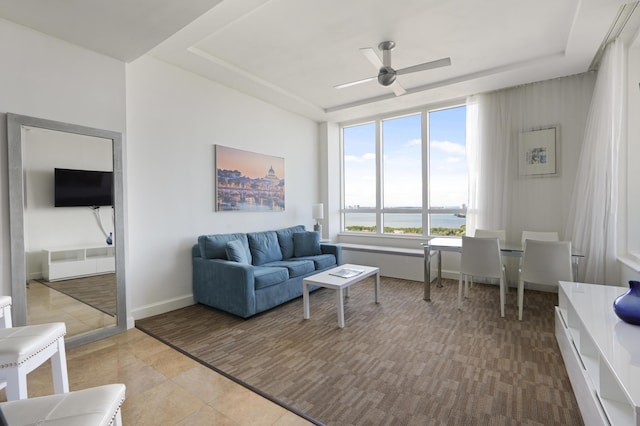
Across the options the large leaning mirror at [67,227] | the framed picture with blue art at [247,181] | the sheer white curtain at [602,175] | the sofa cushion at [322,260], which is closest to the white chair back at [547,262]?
the sheer white curtain at [602,175]

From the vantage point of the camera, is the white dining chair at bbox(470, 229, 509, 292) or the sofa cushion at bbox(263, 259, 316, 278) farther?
the white dining chair at bbox(470, 229, 509, 292)

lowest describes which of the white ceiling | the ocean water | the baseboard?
the baseboard

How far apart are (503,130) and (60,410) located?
5.27 m

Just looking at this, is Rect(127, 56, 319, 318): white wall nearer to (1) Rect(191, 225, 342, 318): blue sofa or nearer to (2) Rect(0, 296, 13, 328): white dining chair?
(1) Rect(191, 225, 342, 318): blue sofa

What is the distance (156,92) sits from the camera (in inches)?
131

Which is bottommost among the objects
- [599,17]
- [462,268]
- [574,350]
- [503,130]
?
[574,350]

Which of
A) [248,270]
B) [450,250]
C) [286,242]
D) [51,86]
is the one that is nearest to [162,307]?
[248,270]

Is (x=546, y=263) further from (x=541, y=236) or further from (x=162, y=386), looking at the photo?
(x=162, y=386)

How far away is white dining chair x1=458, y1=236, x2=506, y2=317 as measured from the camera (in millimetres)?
3180

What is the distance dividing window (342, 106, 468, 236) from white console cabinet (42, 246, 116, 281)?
440cm

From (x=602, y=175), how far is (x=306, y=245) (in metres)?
3.74

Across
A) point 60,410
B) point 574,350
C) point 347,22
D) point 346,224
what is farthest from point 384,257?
point 60,410

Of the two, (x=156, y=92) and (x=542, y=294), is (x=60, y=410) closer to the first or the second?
(x=156, y=92)

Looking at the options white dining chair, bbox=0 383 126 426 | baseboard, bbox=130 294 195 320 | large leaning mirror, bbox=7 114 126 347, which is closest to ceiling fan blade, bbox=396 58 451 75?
large leaning mirror, bbox=7 114 126 347
